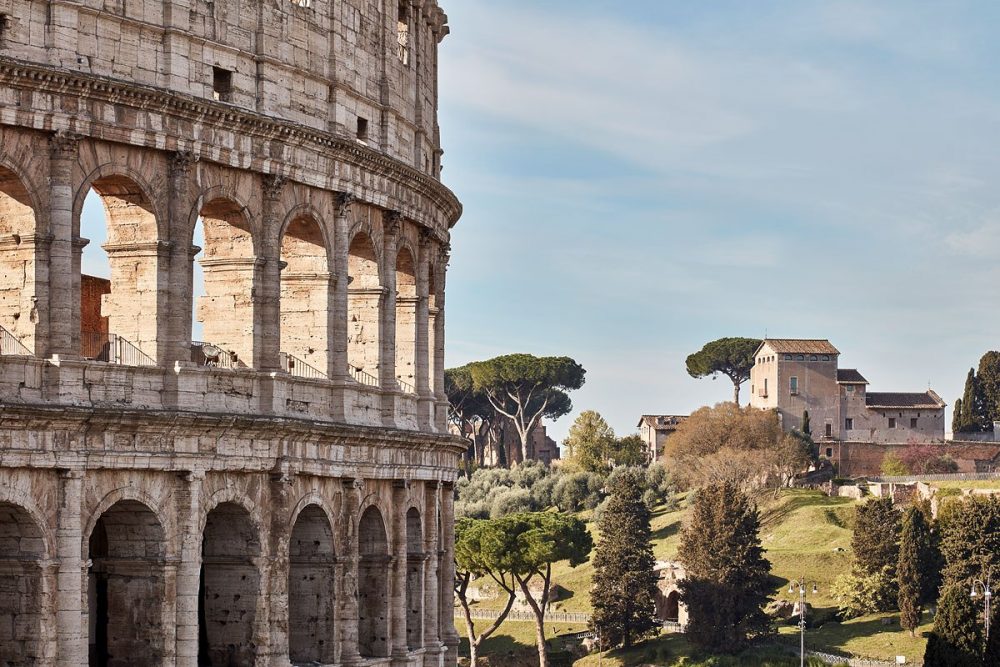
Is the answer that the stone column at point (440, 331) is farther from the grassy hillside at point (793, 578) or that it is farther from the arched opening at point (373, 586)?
the grassy hillside at point (793, 578)

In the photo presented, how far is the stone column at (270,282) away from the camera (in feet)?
108

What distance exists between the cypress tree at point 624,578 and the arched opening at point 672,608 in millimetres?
4534

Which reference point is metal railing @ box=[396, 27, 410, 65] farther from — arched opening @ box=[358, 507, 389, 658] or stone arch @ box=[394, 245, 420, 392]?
arched opening @ box=[358, 507, 389, 658]

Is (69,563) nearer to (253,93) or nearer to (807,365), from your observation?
(253,93)

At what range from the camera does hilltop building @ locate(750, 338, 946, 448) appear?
12038cm

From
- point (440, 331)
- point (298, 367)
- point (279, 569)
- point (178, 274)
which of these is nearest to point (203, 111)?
point (178, 274)

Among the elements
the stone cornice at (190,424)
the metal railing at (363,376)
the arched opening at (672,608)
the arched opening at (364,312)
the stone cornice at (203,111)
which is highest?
the stone cornice at (203,111)

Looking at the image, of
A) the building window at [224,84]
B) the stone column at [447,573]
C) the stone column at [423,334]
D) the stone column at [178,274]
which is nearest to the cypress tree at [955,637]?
the stone column at [447,573]

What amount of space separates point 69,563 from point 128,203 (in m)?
5.97

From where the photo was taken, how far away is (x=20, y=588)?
28.2 m

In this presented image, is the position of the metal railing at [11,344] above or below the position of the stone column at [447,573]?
above

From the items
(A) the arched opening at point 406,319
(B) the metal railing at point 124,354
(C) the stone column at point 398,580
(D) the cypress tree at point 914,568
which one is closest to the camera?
(B) the metal railing at point 124,354

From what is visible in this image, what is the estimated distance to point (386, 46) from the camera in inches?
1486

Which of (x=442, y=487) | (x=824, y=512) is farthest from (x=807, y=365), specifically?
(x=442, y=487)
